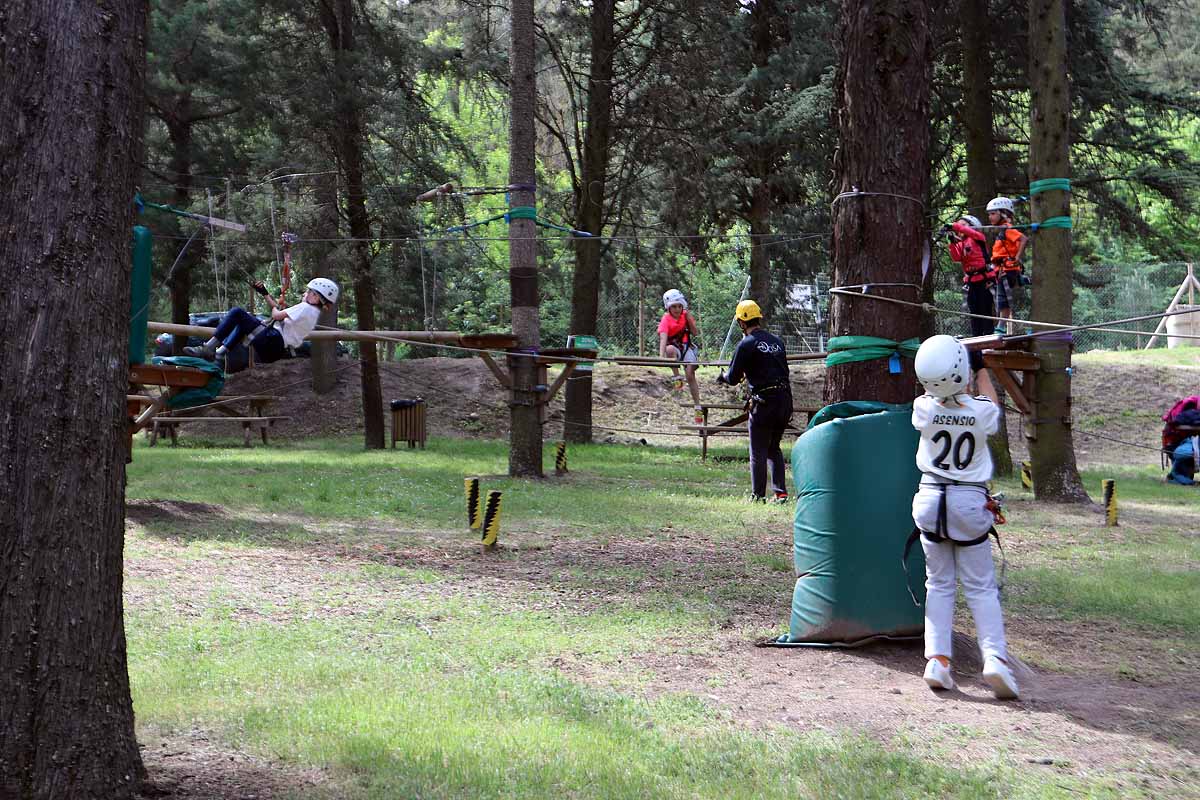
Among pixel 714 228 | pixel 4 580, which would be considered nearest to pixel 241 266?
pixel 714 228

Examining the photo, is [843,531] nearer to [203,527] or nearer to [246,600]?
[246,600]

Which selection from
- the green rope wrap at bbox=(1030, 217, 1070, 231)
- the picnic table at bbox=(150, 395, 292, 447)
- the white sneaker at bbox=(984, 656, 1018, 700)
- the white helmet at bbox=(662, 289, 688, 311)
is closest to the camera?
the white sneaker at bbox=(984, 656, 1018, 700)

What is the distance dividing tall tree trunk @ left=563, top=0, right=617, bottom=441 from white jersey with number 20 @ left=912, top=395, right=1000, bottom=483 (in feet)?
52.3

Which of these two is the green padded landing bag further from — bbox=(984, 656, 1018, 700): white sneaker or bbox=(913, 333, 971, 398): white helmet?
bbox=(984, 656, 1018, 700): white sneaker

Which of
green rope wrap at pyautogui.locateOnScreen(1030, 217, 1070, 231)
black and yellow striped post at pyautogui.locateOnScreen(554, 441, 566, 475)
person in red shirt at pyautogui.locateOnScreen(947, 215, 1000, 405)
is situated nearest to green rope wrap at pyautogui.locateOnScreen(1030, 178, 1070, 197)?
green rope wrap at pyautogui.locateOnScreen(1030, 217, 1070, 231)

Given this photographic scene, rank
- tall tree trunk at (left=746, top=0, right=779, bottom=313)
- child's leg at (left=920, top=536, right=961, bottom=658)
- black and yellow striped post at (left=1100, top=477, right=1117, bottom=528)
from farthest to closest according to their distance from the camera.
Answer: tall tree trunk at (left=746, top=0, right=779, bottom=313) < black and yellow striped post at (left=1100, top=477, right=1117, bottom=528) < child's leg at (left=920, top=536, right=961, bottom=658)

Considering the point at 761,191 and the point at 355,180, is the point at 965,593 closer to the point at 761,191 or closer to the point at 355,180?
the point at 355,180

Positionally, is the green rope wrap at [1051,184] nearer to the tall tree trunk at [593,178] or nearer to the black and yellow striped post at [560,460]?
the black and yellow striped post at [560,460]

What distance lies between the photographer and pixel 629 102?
22688mm

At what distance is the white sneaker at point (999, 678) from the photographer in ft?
18.2

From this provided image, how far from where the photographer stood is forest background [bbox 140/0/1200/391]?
19.0 metres

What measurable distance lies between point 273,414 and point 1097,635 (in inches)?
841

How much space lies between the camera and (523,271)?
15500 millimetres

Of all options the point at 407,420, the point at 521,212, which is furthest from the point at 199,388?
the point at 407,420
